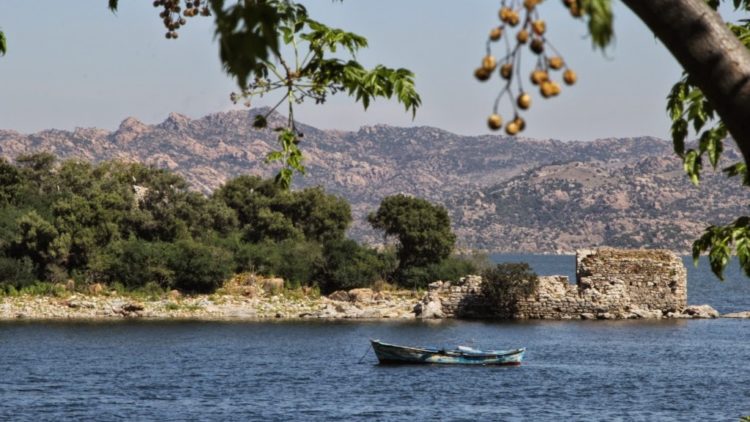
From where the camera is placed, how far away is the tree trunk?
3.54 m

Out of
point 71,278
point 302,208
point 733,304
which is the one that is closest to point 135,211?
point 71,278

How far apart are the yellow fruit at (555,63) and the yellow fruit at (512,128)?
0.62 feet

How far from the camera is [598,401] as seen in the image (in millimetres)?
35438

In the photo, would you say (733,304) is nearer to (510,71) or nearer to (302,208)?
(302,208)

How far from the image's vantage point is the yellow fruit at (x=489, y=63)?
10.1 feet

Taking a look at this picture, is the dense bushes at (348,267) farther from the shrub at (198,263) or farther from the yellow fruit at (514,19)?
the yellow fruit at (514,19)

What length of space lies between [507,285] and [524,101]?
56.2m

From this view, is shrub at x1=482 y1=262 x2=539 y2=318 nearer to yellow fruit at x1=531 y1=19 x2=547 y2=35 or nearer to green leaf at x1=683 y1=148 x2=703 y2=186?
green leaf at x1=683 y1=148 x2=703 y2=186

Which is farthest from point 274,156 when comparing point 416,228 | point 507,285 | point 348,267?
point 416,228

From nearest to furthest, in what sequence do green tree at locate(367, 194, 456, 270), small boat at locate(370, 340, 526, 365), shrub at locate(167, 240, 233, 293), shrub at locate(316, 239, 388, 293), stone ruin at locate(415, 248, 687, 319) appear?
small boat at locate(370, 340, 526, 365) < stone ruin at locate(415, 248, 687, 319) < shrub at locate(167, 240, 233, 293) < shrub at locate(316, 239, 388, 293) < green tree at locate(367, 194, 456, 270)

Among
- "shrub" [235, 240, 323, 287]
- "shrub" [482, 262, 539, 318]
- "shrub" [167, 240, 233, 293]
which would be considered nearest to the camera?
"shrub" [482, 262, 539, 318]

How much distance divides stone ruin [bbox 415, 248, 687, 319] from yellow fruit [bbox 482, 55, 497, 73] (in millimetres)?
55901

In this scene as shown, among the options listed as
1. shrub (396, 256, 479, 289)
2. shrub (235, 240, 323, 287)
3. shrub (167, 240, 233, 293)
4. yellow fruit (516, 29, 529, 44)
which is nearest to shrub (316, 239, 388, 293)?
shrub (235, 240, 323, 287)

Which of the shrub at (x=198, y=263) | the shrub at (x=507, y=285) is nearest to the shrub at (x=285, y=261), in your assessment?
the shrub at (x=198, y=263)
